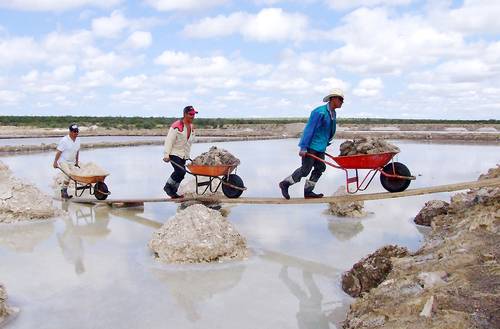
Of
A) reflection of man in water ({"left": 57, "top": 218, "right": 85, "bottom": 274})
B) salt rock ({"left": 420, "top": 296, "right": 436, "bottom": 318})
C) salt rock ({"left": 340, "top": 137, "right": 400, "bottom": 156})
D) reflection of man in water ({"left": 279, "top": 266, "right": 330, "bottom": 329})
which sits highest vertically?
salt rock ({"left": 340, "top": 137, "right": 400, "bottom": 156})

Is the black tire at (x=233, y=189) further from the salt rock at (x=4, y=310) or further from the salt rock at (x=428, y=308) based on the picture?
the salt rock at (x=428, y=308)

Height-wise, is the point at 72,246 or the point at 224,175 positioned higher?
the point at 224,175

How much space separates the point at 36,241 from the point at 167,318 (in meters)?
3.14

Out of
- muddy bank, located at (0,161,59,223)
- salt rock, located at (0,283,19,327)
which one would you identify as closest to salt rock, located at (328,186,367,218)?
muddy bank, located at (0,161,59,223)

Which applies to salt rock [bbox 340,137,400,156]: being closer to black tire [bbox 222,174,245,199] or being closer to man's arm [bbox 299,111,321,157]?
man's arm [bbox 299,111,321,157]

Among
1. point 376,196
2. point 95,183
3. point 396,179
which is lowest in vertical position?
point 95,183

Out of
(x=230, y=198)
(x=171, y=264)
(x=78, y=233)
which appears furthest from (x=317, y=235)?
(x=78, y=233)

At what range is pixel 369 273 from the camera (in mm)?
4371

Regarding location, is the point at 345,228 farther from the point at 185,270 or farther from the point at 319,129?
the point at 185,270

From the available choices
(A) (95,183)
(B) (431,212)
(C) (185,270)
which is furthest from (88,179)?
(B) (431,212)

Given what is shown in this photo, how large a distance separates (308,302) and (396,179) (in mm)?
1988

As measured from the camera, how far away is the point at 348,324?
3453 millimetres

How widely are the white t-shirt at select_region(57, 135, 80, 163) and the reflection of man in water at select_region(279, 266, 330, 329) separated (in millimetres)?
4924

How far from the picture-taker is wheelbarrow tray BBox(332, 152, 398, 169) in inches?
200
